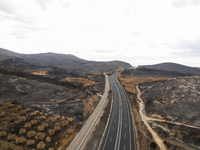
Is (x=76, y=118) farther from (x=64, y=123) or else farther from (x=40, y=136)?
(x=40, y=136)

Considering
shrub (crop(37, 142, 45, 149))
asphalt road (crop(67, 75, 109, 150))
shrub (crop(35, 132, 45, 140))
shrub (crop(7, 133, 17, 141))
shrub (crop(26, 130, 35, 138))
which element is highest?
shrub (crop(7, 133, 17, 141))

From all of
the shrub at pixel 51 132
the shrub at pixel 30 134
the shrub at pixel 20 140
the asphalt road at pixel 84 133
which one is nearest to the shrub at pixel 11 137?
the shrub at pixel 20 140

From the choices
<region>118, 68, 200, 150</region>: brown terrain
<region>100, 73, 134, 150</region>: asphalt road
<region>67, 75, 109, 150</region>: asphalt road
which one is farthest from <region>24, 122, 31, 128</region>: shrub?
<region>118, 68, 200, 150</region>: brown terrain

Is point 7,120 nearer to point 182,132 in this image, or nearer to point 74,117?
point 74,117

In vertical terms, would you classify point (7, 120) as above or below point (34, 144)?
above

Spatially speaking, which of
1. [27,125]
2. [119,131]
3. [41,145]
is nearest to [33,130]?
[27,125]

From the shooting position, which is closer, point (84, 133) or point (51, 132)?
point (51, 132)

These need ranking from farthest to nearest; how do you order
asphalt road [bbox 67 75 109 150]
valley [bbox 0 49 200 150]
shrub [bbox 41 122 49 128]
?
shrub [bbox 41 122 49 128]
asphalt road [bbox 67 75 109 150]
valley [bbox 0 49 200 150]

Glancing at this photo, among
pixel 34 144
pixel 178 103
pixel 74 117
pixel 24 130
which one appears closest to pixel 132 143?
pixel 74 117

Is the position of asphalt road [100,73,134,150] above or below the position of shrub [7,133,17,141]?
below

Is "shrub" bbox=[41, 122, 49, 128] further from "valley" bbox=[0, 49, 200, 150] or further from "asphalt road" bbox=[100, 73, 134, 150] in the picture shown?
"asphalt road" bbox=[100, 73, 134, 150]

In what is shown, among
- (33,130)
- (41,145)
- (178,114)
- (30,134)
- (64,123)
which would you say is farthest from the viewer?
(178,114)
